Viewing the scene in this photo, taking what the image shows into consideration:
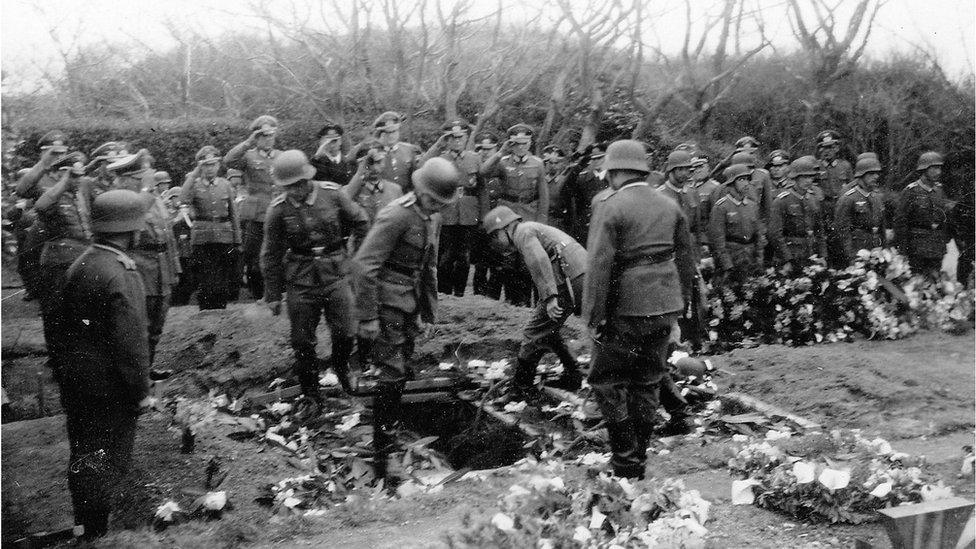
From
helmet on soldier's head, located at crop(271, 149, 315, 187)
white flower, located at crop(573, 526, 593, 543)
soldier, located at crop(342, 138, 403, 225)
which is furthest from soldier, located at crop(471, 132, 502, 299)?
white flower, located at crop(573, 526, 593, 543)

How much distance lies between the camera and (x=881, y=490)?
373 cm

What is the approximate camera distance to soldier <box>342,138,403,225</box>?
7359 mm

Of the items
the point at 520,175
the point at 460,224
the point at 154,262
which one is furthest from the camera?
the point at 460,224

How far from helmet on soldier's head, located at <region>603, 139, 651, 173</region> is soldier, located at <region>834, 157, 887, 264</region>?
218 inches

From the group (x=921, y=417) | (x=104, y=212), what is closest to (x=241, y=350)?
(x=104, y=212)

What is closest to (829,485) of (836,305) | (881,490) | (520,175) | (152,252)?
(881,490)

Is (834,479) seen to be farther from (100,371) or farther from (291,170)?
(291,170)

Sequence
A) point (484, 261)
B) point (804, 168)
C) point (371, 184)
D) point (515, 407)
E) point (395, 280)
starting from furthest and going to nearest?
point (804, 168)
point (484, 261)
point (371, 184)
point (515, 407)
point (395, 280)

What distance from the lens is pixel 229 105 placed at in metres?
7.69

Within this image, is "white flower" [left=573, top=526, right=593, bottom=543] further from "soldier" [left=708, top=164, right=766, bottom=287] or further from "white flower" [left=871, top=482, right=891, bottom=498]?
"soldier" [left=708, top=164, right=766, bottom=287]

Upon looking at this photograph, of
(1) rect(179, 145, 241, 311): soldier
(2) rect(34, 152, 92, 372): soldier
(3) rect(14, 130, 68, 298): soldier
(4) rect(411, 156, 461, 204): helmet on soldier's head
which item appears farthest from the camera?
(1) rect(179, 145, 241, 311): soldier

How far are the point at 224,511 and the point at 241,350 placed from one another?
2.69 meters

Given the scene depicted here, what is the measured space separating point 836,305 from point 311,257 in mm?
5064

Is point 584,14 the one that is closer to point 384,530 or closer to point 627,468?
point 627,468
